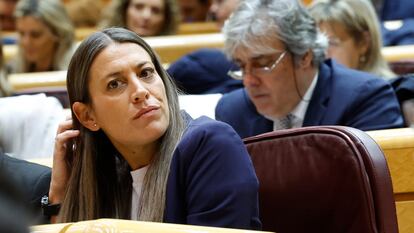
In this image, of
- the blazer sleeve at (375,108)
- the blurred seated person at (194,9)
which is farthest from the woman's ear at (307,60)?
the blurred seated person at (194,9)

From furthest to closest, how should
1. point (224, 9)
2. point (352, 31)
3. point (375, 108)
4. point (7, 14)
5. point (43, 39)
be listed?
1. point (7, 14)
2. point (224, 9)
3. point (43, 39)
4. point (352, 31)
5. point (375, 108)

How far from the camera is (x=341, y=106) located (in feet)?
6.49

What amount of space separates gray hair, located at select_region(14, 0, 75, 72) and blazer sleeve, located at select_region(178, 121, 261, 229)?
2216 mm

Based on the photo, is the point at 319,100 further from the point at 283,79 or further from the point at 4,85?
the point at 4,85

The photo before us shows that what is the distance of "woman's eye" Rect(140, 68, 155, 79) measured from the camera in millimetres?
1350

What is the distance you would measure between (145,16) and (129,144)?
2.35 metres

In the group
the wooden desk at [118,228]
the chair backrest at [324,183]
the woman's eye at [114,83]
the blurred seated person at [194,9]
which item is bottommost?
the blurred seated person at [194,9]

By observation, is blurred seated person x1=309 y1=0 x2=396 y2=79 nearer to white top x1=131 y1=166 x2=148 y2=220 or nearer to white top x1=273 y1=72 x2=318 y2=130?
white top x1=273 y1=72 x2=318 y2=130

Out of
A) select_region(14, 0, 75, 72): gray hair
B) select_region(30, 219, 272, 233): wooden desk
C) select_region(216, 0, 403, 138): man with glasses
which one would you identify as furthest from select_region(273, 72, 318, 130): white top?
select_region(14, 0, 75, 72): gray hair

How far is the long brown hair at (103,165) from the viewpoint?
4.25 ft

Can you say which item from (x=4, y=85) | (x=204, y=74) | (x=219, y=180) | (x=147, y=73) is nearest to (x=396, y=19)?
(x=204, y=74)

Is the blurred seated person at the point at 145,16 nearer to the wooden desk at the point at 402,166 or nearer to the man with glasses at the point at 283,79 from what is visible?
the man with glasses at the point at 283,79

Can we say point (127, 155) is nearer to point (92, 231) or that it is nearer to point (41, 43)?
point (92, 231)

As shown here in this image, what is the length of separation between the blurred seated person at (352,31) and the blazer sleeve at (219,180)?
4.80 feet
